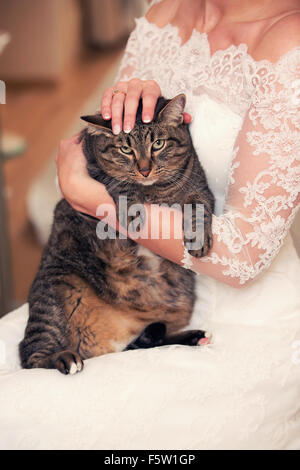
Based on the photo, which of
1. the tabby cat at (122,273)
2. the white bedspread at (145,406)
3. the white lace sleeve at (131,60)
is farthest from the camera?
the white lace sleeve at (131,60)

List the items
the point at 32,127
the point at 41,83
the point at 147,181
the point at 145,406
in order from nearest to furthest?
the point at 145,406
the point at 147,181
the point at 32,127
the point at 41,83

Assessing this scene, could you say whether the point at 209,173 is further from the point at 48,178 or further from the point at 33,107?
the point at 33,107

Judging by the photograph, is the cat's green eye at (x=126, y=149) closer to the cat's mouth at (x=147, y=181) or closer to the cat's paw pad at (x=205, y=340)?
the cat's mouth at (x=147, y=181)

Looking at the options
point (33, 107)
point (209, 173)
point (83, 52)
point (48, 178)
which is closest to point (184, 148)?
point (209, 173)

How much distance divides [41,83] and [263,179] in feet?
11.3

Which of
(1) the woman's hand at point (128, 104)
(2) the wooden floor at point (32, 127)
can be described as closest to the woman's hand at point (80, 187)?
(1) the woman's hand at point (128, 104)

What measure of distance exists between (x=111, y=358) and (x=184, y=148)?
17.9 inches

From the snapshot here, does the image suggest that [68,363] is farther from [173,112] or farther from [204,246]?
[173,112]

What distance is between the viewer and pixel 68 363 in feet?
3.12

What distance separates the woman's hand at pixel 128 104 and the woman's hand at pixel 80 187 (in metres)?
0.13

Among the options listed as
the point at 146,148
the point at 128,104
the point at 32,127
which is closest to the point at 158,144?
the point at 146,148

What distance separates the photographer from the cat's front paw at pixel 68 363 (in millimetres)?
946

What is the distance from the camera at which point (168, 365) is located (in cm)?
96

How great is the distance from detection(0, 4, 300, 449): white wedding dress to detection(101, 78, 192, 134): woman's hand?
0.40 ft
